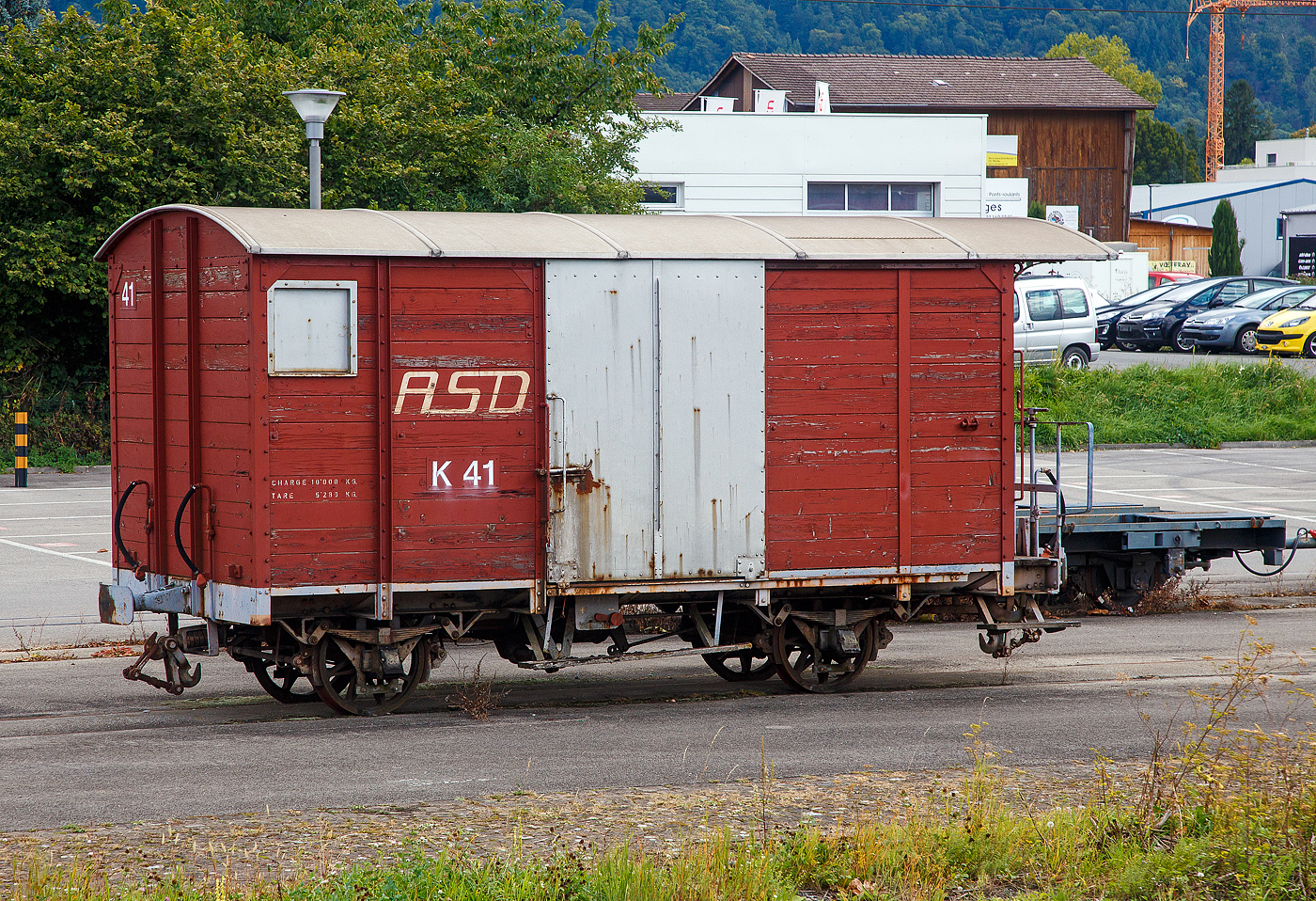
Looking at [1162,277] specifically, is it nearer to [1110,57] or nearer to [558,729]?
[558,729]

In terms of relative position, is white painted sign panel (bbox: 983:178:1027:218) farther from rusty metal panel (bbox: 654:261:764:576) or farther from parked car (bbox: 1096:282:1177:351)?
rusty metal panel (bbox: 654:261:764:576)

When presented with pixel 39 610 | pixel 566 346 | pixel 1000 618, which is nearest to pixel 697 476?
pixel 566 346

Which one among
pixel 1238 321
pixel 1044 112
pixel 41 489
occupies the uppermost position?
pixel 1044 112

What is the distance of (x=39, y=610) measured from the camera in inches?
522

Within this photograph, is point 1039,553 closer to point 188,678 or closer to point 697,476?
point 697,476

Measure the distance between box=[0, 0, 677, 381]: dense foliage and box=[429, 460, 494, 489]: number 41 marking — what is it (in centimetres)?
1547

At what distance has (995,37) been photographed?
18012 cm

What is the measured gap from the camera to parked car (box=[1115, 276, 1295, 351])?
36875 millimetres

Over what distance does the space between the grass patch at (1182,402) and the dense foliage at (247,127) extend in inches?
365

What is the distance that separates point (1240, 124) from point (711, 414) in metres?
142

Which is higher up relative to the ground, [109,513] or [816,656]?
[109,513]

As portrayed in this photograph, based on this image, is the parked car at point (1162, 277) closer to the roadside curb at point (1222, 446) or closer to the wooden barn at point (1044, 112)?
the wooden barn at point (1044, 112)

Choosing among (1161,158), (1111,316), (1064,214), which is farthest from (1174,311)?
(1161,158)

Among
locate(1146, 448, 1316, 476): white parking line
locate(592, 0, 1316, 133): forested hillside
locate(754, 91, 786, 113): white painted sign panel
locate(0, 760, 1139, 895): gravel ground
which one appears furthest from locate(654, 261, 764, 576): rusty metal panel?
locate(592, 0, 1316, 133): forested hillside
